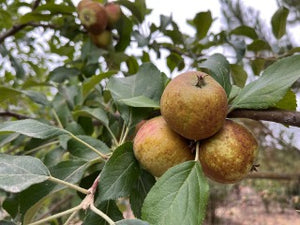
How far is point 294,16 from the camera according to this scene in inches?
90.4

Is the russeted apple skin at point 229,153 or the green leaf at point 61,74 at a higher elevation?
the russeted apple skin at point 229,153

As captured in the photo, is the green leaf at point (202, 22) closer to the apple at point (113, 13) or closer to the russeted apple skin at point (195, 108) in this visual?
the apple at point (113, 13)

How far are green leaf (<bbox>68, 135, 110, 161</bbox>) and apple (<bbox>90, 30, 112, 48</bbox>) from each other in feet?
1.36

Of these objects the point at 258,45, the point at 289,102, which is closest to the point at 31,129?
the point at 289,102

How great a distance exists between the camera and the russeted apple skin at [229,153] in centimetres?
58

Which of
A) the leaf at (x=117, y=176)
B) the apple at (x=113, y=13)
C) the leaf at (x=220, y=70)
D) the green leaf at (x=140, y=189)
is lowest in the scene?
the green leaf at (x=140, y=189)

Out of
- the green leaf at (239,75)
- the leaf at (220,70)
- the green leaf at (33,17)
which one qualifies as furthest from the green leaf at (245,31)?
the green leaf at (33,17)

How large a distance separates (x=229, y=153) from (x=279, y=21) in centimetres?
69

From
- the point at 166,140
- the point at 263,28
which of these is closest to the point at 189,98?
the point at 166,140

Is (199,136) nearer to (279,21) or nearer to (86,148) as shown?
(86,148)

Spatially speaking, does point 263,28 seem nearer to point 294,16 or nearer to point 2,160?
point 294,16

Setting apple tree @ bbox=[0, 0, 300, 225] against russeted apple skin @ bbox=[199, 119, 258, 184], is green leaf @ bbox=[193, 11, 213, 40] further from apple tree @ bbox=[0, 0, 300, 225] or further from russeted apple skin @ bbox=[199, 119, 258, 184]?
russeted apple skin @ bbox=[199, 119, 258, 184]

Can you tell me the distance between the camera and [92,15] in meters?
1.02

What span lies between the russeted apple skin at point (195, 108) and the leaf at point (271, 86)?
0.05 m
